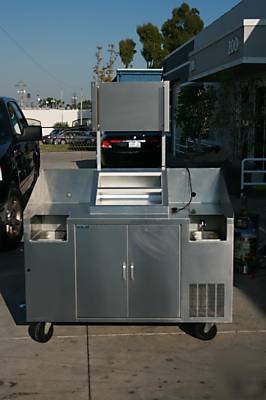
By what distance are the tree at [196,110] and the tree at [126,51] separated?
30485mm

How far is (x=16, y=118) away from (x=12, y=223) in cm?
191

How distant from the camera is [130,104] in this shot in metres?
5.19

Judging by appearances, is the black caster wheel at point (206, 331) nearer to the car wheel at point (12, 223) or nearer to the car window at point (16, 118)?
the car wheel at point (12, 223)

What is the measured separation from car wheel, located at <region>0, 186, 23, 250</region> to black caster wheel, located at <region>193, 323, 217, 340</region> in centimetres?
355

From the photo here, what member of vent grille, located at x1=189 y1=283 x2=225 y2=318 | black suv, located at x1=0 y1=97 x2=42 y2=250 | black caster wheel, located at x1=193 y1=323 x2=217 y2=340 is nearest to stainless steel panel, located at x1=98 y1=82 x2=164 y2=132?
vent grille, located at x1=189 y1=283 x2=225 y2=318

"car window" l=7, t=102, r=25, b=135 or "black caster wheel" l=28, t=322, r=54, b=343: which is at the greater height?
"car window" l=7, t=102, r=25, b=135

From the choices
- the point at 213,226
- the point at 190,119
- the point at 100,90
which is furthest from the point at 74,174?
the point at 190,119

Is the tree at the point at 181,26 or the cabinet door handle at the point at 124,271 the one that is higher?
the tree at the point at 181,26

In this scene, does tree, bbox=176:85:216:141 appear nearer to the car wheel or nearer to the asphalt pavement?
the car wheel

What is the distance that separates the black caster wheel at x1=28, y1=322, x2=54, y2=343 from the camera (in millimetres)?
4559

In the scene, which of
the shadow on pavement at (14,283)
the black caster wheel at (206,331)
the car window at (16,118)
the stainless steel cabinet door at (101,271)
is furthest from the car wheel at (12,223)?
the black caster wheel at (206,331)

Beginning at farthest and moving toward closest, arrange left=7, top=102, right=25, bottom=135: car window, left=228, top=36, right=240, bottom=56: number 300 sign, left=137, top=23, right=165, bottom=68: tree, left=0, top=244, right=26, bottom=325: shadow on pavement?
left=137, top=23, right=165, bottom=68: tree < left=228, top=36, right=240, bottom=56: number 300 sign < left=7, top=102, right=25, bottom=135: car window < left=0, top=244, right=26, bottom=325: shadow on pavement

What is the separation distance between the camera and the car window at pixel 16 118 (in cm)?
823

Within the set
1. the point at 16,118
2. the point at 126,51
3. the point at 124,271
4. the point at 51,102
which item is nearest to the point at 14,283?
the point at 124,271
